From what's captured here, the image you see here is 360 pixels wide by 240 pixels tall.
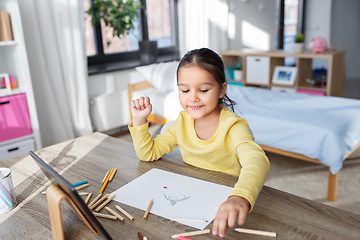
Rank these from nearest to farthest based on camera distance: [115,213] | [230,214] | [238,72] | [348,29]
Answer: [230,214] < [115,213] < [238,72] < [348,29]

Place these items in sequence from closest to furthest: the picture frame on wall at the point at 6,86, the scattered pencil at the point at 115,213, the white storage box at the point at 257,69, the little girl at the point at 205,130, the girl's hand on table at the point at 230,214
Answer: the girl's hand on table at the point at 230,214 → the scattered pencil at the point at 115,213 → the little girl at the point at 205,130 → the picture frame on wall at the point at 6,86 → the white storage box at the point at 257,69

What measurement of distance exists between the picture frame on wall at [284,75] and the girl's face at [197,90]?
9.77 feet

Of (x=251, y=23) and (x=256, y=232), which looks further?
(x=251, y=23)

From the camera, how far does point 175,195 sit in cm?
87

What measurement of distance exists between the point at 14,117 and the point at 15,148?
0.25 meters

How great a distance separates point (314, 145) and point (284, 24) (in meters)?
3.71

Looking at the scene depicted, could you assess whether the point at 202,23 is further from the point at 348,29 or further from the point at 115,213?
the point at 115,213

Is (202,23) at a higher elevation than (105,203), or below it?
higher

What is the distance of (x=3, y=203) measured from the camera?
2.73 feet

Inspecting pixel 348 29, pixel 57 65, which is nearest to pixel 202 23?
pixel 57 65

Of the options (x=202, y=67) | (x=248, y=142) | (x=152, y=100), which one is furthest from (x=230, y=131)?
(x=152, y=100)

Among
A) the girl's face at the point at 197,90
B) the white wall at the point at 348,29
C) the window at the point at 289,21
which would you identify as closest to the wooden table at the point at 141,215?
the girl's face at the point at 197,90

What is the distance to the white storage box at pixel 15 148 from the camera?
2.33 metres

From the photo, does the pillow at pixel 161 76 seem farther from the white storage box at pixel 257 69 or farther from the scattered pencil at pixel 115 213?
the scattered pencil at pixel 115 213
